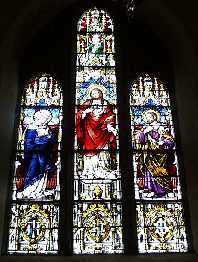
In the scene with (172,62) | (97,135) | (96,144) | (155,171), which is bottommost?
(155,171)

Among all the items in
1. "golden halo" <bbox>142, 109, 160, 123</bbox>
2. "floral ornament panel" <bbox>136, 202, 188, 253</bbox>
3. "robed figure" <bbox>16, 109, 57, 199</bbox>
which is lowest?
"floral ornament panel" <bbox>136, 202, 188, 253</bbox>

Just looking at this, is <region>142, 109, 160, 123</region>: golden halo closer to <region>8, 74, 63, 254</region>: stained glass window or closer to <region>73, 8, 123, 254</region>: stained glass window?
<region>73, 8, 123, 254</region>: stained glass window

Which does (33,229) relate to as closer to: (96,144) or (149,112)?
(96,144)

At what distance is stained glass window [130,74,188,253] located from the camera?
6090mm

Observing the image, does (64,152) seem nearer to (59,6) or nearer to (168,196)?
(168,196)

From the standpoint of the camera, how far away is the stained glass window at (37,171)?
6.05 meters

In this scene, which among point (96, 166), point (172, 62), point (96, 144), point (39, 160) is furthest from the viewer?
point (172, 62)

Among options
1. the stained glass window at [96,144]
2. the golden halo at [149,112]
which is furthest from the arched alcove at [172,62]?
the stained glass window at [96,144]

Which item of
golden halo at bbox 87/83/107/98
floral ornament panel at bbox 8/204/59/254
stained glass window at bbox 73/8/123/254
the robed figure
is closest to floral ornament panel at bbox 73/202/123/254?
stained glass window at bbox 73/8/123/254

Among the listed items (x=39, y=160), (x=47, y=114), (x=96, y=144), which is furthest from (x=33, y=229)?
(x=47, y=114)

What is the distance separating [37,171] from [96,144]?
844 mm

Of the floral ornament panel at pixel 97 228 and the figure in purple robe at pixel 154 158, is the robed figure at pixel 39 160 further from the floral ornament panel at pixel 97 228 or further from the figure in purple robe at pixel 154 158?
the figure in purple robe at pixel 154 158

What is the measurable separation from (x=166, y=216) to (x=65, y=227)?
3.99 feet

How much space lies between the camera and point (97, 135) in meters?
6.90
